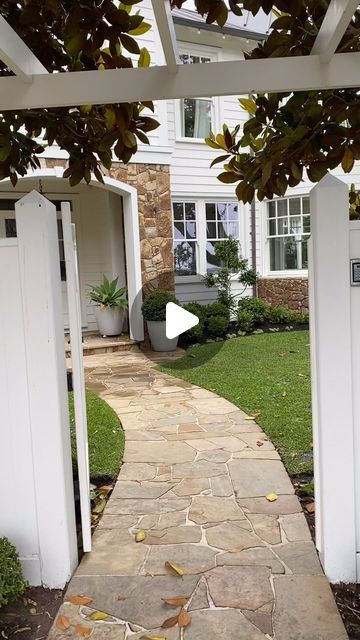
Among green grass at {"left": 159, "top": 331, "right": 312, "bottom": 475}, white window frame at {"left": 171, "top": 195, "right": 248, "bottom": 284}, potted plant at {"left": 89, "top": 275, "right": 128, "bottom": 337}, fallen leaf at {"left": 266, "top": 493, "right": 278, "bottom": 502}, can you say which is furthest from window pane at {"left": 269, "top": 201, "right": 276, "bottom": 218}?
fallen leaf at {"left": 266, "top": 493, "right": 278, "bottom": 502}

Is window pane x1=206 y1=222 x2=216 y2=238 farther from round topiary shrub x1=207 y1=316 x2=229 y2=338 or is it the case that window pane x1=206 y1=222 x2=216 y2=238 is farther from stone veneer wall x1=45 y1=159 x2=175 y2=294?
round topiary shrub x1=207 y1=316 x2=229 y2=338

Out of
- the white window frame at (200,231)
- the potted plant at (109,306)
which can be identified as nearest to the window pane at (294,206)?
the white window frame at (200,231)

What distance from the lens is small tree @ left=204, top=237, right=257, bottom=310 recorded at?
33.2ft

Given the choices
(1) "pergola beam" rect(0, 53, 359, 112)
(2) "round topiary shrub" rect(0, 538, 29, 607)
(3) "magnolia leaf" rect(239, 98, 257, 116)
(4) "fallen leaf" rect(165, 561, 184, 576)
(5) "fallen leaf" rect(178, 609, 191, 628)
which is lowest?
(4) "fallen leaf" rect(165, 561, 184, 576)

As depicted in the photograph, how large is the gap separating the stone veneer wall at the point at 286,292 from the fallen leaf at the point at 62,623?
29.8 feet

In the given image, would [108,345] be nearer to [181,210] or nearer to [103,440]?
[181,210]

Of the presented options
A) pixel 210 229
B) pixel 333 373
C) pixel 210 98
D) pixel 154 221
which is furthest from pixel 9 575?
pixel 210 98

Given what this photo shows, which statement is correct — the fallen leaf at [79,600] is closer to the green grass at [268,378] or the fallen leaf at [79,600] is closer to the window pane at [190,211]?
the green grass at [268,378]

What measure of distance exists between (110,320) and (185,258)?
2308 millimetres

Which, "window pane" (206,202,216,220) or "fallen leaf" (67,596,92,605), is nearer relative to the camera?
"fallen leaf" (67,596,92,605)

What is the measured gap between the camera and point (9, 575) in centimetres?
212

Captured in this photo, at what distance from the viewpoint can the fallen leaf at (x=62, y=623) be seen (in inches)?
81.2

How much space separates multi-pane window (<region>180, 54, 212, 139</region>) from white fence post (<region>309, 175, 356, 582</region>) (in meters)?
8.47

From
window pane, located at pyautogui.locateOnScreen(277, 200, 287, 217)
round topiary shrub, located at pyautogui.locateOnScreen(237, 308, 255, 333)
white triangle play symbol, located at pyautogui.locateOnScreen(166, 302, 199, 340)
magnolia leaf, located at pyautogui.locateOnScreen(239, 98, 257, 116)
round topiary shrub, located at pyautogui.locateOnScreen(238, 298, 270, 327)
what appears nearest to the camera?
magnolia leaf, located at pyautogui.locateOnScreen(239, 98, 257, 116)
